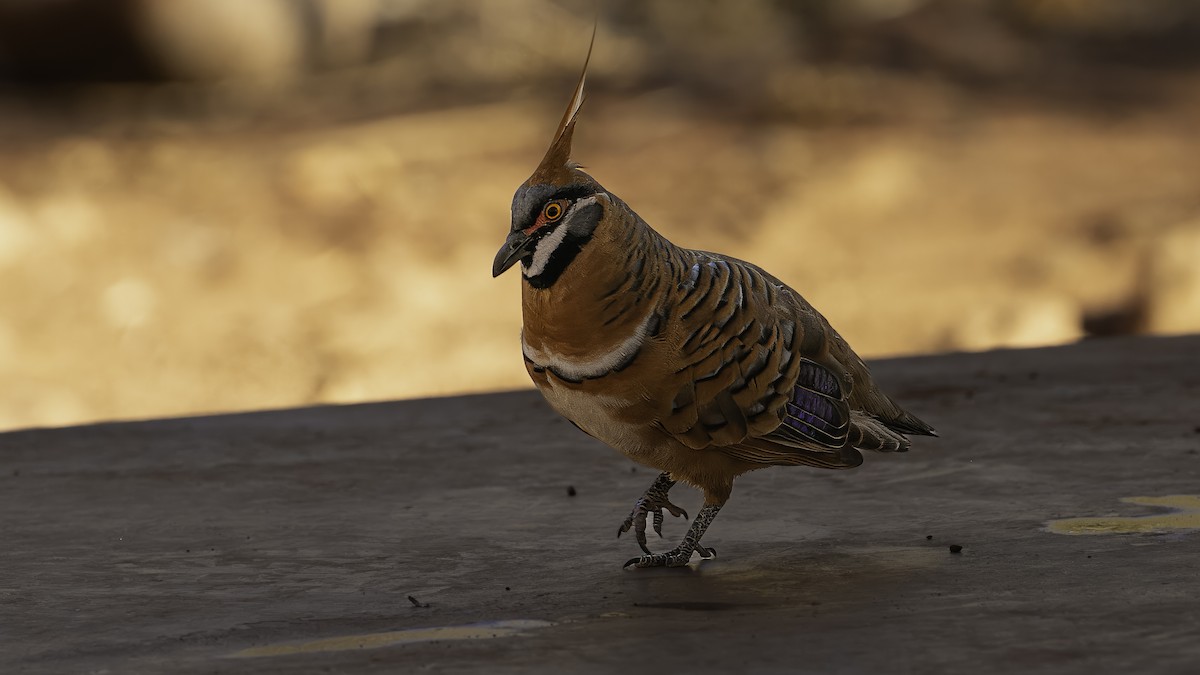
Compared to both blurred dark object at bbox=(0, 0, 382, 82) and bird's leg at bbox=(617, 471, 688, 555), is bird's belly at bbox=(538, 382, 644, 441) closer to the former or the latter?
bird's leg at bbox=(617, 471, 688, 555)

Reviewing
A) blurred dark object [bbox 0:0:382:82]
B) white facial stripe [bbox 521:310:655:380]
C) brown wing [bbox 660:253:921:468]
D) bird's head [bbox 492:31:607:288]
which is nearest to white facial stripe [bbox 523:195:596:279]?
bird's head [bbox 492:31:607:288]

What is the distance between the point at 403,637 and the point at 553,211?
3.30 ft

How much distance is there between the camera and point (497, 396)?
256 inches

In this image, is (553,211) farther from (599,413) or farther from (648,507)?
(648,507)

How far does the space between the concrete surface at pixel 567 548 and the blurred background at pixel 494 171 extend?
16.0ft

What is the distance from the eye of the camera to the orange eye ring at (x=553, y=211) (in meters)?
3.72

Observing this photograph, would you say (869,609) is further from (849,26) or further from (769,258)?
(849,26)

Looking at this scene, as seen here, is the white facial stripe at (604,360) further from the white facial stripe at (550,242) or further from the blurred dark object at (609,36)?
the blurred dark object at (609,36)

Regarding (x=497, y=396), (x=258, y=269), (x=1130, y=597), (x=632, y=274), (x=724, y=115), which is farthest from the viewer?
(x=724, y=115)

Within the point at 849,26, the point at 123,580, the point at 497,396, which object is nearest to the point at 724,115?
the point at 849,26

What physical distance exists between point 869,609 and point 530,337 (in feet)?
3.28

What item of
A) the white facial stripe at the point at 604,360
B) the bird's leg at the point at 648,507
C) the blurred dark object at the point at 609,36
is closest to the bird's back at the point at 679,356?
the white facial stripe at the point at 604,360

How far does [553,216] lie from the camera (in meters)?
3.73

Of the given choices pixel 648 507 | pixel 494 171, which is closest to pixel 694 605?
pixel 648 507
